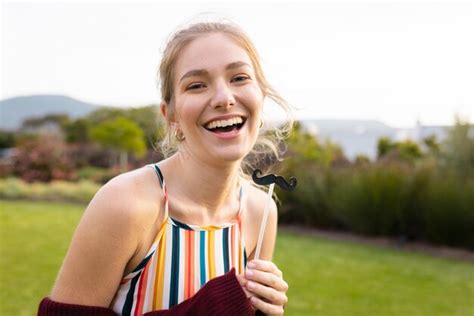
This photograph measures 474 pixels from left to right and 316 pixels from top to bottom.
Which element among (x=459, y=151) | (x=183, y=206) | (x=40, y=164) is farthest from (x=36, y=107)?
(x=183, y=206)

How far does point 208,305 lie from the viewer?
64.6 inches

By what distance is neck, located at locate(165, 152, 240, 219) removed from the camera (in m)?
1.96

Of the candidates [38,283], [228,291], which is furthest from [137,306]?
[38,283]

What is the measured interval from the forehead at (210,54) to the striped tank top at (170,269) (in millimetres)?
379

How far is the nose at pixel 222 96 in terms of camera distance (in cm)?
176

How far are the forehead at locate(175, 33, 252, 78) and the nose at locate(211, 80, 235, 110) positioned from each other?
0.06 metres

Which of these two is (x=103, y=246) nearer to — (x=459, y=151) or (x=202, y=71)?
(x=202, y=71)

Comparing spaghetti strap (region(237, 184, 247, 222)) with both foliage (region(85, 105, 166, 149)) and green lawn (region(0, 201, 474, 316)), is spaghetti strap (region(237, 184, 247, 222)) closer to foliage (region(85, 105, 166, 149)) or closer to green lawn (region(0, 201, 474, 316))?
green lawn (region(0, 201, 474, 316))

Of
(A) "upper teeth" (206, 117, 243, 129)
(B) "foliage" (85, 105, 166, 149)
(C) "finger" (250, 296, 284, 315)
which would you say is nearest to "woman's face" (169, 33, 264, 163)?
(A) "upper teeth" (206, 117, 243, 129)

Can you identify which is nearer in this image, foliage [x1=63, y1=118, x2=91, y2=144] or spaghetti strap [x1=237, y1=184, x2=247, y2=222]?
spaghetti strap [x1=237, y1=184, x2=247, y2=222]

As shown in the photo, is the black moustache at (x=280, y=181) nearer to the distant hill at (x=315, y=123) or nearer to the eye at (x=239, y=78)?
the eye at (x=239, y=78)

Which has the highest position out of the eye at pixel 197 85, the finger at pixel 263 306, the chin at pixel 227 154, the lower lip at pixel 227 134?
the eye at pixel 197 85

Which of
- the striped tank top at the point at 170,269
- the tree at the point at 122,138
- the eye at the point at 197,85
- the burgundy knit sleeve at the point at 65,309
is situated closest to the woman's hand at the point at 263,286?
the striped tank top at the point at 170,269

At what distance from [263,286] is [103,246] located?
488 millimetres
